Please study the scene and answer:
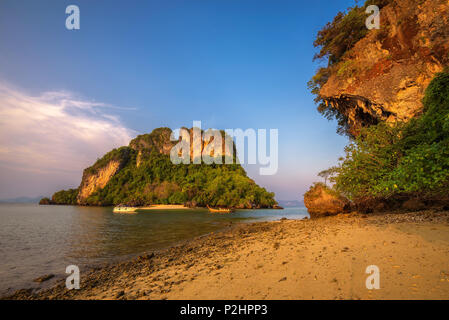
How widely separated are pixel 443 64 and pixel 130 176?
117 m

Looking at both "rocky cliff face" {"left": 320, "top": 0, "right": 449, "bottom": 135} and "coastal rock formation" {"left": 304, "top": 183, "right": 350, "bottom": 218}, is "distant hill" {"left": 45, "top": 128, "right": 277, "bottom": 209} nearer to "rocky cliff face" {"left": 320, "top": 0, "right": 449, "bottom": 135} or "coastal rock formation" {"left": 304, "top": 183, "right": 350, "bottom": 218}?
"coastal rock formation" {"left": 304, "top": 183, "right": 350, "bottom": 218}

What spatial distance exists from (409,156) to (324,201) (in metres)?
14.3

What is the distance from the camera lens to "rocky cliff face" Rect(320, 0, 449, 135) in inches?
453

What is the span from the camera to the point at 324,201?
61.9ft

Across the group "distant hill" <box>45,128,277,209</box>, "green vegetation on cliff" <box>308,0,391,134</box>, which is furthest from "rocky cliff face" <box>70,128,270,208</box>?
"green vegetation on cliff" <box>308,0,391,134</box>

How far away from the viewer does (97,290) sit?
4.93 meters

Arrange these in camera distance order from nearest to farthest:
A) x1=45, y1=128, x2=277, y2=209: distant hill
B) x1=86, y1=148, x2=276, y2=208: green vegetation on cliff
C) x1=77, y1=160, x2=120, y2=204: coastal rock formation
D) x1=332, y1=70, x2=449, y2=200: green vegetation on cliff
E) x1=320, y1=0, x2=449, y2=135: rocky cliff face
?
x1=332, y1=70, x2=449, y2=200: green vegetation on cliff < x1=320, y1=0, x2=449, y2=135: rocky cliff face < x1=86, y1=148, x2=276, y2=208: green vegetation on cliff < x1=45, y1=128, x2=277, y2=209: distant hill < x1=77, y1=160, x2=120, y2=204: coastal rock formation

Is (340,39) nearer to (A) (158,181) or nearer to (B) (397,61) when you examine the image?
Answer: (B) (397,61)

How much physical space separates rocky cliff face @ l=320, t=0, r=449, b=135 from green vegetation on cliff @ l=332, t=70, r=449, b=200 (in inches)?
171

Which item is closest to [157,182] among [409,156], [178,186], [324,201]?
[178,186]

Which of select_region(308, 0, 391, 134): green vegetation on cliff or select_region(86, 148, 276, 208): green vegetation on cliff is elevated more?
select_region(308, 0, 391, 134): green vegetation on cliff

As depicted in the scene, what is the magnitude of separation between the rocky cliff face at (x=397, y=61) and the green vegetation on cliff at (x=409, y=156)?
171 inches

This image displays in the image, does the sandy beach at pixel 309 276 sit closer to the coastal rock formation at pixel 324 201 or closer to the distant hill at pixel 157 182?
the coastal rock formation at pixel 324 201
